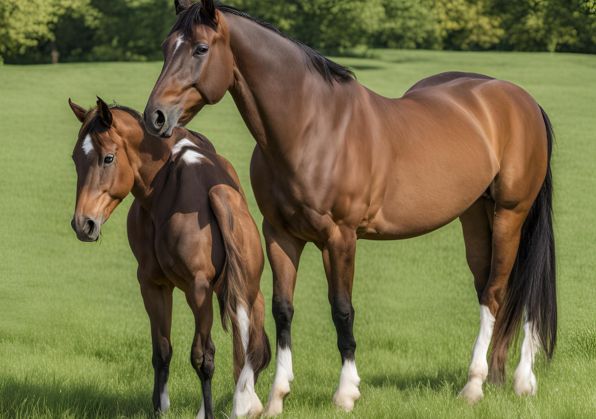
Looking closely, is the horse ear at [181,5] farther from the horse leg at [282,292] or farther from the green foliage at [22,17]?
the green foliage at [22,17]

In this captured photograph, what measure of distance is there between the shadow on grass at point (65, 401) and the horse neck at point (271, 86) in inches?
72.2

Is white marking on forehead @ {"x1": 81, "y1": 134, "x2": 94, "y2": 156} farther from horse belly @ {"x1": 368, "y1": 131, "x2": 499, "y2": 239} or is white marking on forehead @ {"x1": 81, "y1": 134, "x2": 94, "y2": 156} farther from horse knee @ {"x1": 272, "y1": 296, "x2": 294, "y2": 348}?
horse belly @ {"x1": 368, "y1": 131, "x2": 499, "y2": 239}

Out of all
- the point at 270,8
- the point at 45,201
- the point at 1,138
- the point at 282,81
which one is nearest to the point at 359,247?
the point at 45,201

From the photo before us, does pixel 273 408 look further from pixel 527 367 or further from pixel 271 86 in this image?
pixel 527 367

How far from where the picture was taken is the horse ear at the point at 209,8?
5148 mm

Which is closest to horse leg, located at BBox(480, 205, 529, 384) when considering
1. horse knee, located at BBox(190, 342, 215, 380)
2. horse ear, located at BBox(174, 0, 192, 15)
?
horse knee, located at BBox(190, 342, 215, 380)

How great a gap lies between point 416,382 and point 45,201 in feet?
33.7

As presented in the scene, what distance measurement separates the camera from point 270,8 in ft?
144

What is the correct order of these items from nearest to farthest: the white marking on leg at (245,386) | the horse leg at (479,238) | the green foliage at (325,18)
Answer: the white marking on leg at (245,386), the horse leg at (479,238), the green foliage at (325,18)

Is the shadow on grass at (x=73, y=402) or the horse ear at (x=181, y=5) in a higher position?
the horse ear at (x=181, y=5)

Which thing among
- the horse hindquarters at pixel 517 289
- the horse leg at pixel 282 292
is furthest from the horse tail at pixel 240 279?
the horse hindquarters at pixel 517 289

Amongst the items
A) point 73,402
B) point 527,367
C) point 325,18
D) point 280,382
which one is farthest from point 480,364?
point 325,18

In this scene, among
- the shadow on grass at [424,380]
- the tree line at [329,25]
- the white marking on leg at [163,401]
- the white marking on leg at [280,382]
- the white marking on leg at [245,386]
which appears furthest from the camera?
the tree line at [329,25]

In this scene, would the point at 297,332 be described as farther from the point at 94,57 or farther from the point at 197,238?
the point at 94,57
